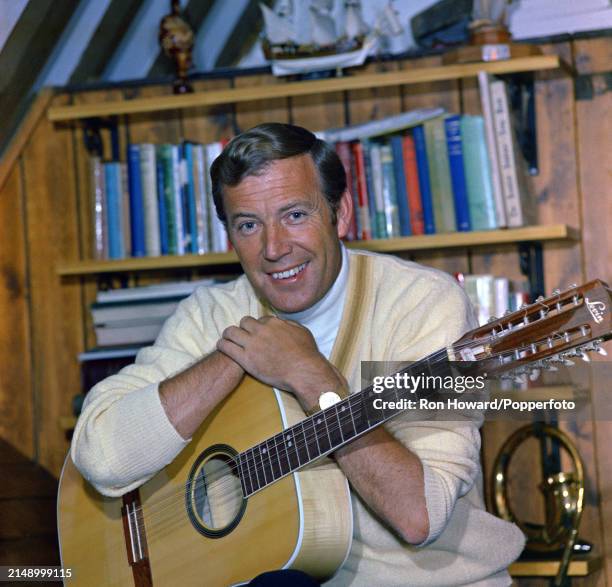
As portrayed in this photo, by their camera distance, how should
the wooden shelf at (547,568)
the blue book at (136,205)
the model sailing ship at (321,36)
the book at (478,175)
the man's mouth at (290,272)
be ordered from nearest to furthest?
the man's mouth at (290,272) < the wooden shelf at (547,568) < the book at (478,175) < the model sailing ship at (321,36) < the blue book at (136,205)

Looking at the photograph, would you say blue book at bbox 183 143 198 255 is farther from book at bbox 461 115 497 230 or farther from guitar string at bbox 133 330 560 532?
guitar string at bbox 133 330 560 532

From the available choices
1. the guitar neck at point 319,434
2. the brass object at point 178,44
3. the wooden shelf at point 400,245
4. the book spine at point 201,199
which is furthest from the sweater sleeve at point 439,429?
the brass object at point 178,44

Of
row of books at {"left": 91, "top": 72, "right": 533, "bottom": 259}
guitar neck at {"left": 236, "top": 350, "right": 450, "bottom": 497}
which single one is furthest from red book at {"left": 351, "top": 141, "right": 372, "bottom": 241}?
guitar neck at {"left": 236, "top": 350, "right": 450, "bottom": 497}

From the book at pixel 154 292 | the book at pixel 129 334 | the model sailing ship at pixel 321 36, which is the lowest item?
the book at pixel 129 334

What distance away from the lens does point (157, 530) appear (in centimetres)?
176

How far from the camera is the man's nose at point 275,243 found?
1748 mm

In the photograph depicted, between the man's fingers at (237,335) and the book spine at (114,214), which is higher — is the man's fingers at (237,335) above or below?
below

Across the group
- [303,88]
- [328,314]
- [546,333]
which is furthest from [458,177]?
[546,333]

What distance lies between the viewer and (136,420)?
1.73 meters

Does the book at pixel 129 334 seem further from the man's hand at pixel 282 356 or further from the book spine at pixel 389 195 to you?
the man's hand at pixel 282 356

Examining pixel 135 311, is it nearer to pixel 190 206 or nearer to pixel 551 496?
pixel 190 206

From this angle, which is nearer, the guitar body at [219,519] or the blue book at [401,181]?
the guitar body at [219,519]

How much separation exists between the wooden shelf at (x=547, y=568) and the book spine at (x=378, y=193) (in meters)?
0.87

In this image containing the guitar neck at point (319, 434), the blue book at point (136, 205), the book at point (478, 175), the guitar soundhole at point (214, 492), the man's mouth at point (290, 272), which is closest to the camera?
the guitar neck at point (319, 434)
